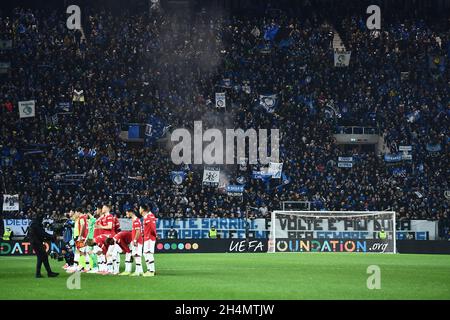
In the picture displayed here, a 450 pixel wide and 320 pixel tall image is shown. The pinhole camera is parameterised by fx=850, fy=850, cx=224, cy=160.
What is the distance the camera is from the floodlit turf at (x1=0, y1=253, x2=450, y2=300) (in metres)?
22.4

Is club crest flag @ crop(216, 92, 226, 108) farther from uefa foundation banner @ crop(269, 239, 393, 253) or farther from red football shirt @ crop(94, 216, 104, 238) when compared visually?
red football shirt @ crop(94, 216, 104, 238)

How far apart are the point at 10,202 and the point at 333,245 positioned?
19879 millimetres

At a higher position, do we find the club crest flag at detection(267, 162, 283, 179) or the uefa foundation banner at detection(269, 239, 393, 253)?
the club crest flag at detection(267, 162, 283, 179)

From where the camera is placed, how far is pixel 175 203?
54.4 m

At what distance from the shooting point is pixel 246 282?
26.8m

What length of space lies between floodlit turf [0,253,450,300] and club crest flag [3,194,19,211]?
15.2 meters

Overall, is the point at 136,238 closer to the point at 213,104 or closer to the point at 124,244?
the point at 124,244

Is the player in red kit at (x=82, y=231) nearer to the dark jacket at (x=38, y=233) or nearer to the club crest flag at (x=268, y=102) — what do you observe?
the dark jacket at (x=38, y=233)

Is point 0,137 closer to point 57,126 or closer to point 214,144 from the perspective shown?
point 57,126

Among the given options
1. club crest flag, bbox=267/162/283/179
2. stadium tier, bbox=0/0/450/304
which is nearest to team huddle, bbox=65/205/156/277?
stadium tier, bbox=0/0/450/304

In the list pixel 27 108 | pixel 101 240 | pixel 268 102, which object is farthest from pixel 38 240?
pixel 268 102

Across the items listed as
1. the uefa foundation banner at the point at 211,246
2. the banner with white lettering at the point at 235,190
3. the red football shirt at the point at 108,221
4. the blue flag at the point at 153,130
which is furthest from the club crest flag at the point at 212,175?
Result: the red football shirt at the point at 108,221

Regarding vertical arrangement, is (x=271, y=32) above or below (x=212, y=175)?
above

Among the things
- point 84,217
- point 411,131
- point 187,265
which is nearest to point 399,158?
point 411,131
